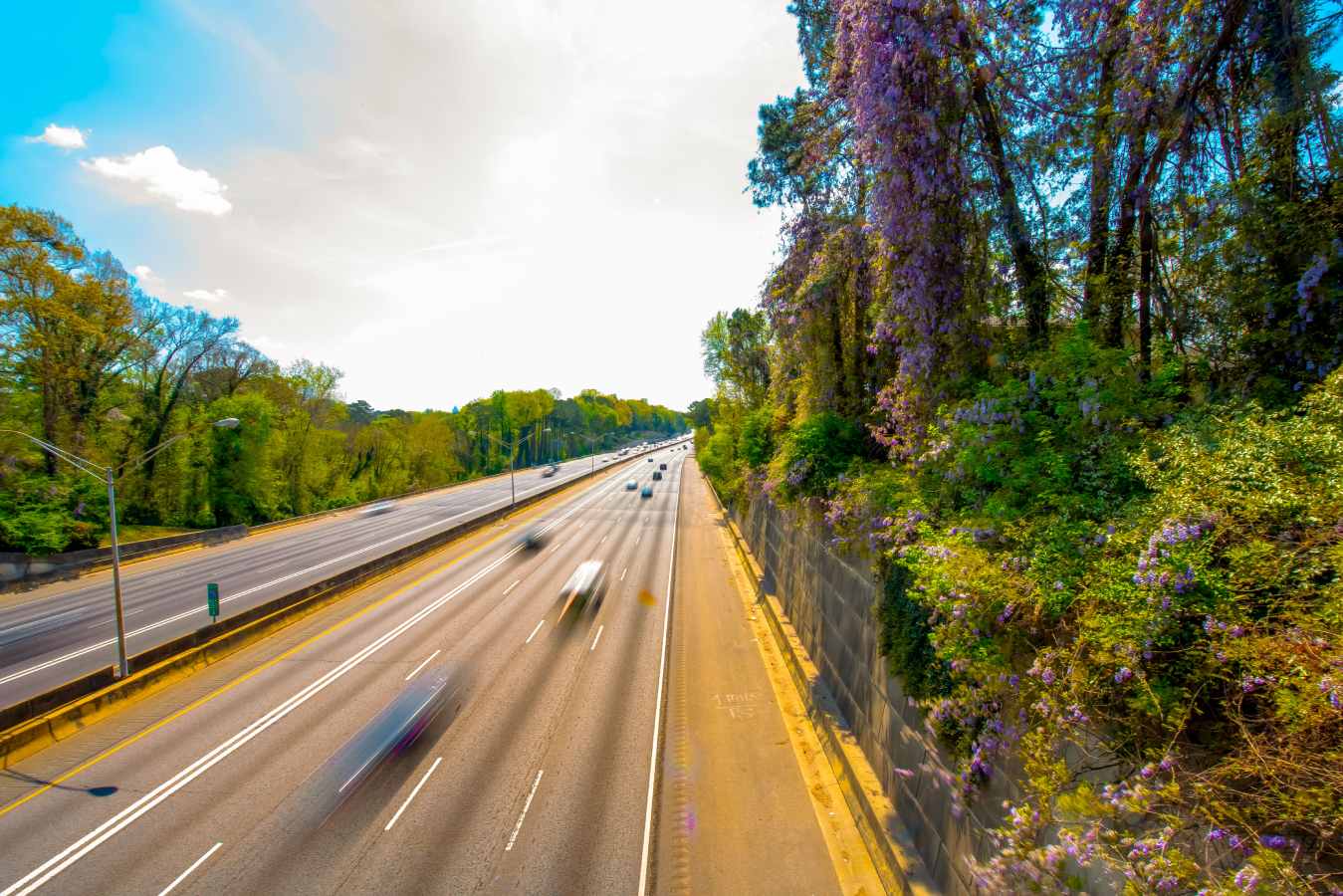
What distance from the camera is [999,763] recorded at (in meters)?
6.80

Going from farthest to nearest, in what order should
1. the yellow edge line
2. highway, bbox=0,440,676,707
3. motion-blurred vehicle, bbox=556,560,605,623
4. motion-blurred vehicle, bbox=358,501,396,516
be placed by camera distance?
motion-blurred vehicle, bbox=358,501,396,516
motion-blurred vehicle, bbox=556,560,605,623
highway, bbox=0,440,676,707
the yellow edge line

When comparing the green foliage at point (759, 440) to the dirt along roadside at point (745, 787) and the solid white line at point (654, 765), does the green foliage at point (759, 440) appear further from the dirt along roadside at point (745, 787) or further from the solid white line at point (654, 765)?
the dirt along roadside at point (745, 787)

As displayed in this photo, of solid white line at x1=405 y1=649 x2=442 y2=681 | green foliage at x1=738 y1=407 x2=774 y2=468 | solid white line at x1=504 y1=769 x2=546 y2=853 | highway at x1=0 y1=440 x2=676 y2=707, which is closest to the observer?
solid white line at x1=504 y1=769 x2=546 y2=853

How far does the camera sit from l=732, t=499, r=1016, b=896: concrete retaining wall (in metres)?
7.72

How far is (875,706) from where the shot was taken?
37.8 ft

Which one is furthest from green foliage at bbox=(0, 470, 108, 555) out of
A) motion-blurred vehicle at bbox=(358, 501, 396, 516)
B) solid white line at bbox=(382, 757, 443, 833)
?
solid white line at bbox=(382, 757, 443, 833)

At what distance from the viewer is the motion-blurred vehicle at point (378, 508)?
172ft

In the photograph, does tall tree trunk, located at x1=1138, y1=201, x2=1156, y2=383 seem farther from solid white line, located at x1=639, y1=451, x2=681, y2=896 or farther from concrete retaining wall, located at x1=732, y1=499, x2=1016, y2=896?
solid white line, located at x1=639, y1=451, x2=681, y2=896

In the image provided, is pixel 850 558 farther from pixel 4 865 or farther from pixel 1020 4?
pixel 4 865

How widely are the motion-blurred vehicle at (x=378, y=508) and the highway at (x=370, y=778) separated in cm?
3418

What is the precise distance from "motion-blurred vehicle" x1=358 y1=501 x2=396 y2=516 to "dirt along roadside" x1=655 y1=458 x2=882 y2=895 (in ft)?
141

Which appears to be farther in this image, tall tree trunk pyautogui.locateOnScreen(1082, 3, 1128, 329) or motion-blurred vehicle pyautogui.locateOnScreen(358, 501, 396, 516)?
motion-blurred vehicle pyautogui.locateOnScreen(358, 501, 396, 516)

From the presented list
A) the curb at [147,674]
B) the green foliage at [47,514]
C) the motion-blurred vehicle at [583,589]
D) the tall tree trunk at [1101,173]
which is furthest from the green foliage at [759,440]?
the green foliage at [47,514]

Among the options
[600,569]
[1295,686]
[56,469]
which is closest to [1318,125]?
[1295,686]
